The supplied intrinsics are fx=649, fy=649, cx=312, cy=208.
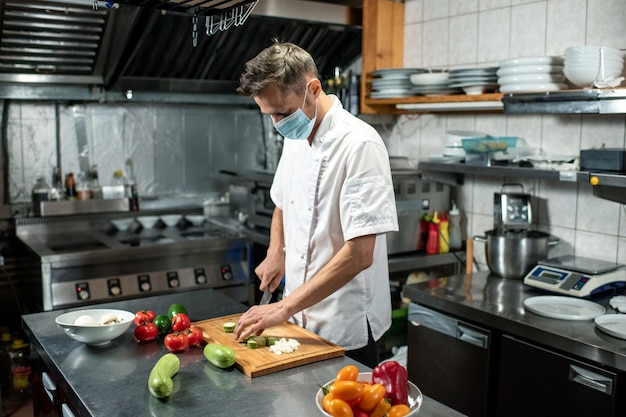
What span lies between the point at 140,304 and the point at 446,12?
258 centimetres

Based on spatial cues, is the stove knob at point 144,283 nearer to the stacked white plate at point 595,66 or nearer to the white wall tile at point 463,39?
the white wall tile at point 463,39

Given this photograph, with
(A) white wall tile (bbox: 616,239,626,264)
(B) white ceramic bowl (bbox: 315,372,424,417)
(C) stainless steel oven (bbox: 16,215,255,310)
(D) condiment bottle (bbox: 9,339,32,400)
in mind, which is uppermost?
(A) white wall tile (bbox: 616,239,626,264)

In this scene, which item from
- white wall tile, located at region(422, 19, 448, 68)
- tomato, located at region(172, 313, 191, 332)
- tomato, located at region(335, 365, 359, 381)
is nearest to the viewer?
tomato, located at region(335, 365, 359, 381)

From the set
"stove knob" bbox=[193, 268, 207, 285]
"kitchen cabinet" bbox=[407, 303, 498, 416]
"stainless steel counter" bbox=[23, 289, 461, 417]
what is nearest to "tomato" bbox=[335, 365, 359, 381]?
"stainless steel counter" bbox=[23, 289, 461, 417]

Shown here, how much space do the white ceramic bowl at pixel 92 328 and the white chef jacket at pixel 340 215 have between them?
0.63 metres

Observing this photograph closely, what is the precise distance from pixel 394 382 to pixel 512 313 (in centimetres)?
138

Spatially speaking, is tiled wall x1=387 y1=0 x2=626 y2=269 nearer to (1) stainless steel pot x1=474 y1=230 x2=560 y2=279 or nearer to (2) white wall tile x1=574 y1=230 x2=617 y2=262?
(2) white wall tile x1=574 y1=230 x2=617 y2=262

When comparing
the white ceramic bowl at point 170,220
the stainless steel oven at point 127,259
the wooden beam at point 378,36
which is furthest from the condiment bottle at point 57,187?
the wooden beam at point 378,36

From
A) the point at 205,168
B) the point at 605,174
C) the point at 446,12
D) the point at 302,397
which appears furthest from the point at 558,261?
the point at 205,168

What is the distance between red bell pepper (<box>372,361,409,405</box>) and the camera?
1.53 metres

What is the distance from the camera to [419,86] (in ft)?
12.3

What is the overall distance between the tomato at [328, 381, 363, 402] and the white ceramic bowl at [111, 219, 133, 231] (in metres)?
3.27

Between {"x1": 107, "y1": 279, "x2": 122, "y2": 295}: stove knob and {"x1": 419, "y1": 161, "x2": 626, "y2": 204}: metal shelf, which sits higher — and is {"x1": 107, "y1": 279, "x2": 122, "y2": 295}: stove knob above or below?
below

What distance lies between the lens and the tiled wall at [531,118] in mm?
3156
